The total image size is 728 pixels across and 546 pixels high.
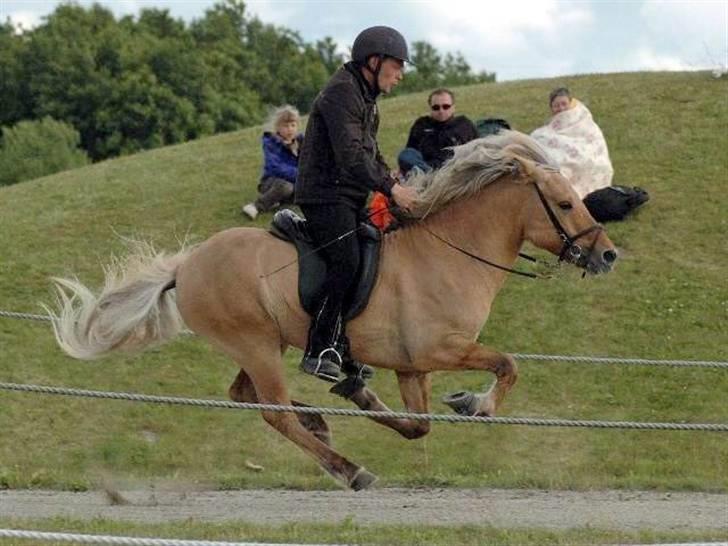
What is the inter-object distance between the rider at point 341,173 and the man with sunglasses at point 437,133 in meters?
5.05

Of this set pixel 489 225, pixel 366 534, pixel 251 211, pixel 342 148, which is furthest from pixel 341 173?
pixel 251 211

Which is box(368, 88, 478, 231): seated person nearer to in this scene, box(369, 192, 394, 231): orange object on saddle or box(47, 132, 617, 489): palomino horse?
box(369, 192, 394, 231): orange object on saddle

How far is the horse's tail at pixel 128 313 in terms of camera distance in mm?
9195

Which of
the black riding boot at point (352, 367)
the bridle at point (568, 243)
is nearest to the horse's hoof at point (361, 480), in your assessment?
the black riding boot at point (352, 367)

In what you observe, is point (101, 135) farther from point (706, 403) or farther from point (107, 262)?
point (706, 403)

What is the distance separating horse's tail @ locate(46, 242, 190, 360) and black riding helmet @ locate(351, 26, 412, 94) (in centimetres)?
198

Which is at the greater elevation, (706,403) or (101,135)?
(706,403)

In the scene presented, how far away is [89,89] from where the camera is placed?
62.3m

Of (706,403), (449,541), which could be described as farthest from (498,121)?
(449,541)

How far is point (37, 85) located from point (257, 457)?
5555 centimetres

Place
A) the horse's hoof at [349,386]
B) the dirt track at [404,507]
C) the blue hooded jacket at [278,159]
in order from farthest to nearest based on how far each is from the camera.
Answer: the blue hooded jacket at [278,159] → the horse's hoof at [349,386] → the dirt track at [404,507]

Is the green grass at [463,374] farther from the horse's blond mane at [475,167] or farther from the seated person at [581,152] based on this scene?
the horse's blond mane at [475,167]

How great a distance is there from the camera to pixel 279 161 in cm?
1666

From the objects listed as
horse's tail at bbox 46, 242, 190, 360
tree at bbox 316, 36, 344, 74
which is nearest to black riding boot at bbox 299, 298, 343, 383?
horse's tail at bbox 46, 242, 190, 360
